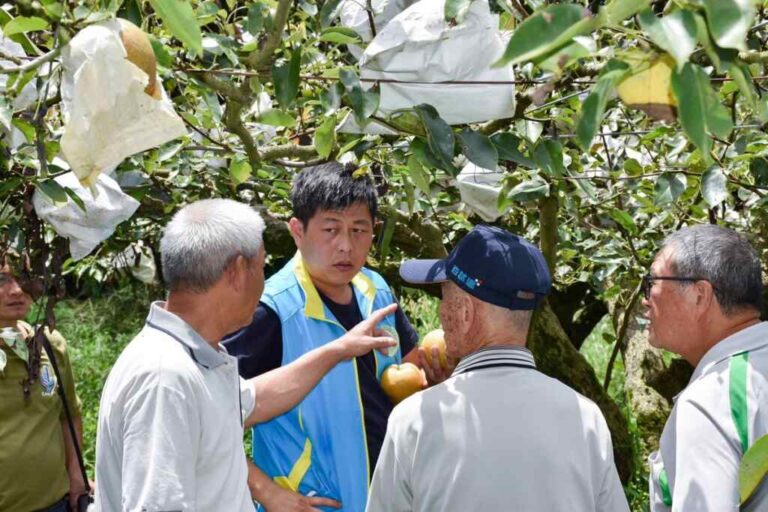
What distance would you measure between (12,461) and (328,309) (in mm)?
1516

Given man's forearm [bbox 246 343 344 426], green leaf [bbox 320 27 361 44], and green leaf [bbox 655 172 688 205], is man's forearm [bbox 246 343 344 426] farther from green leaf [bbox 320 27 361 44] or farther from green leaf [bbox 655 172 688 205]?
green leaf [bbox 655 172 688 205]

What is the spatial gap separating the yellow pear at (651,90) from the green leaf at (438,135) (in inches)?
24.2

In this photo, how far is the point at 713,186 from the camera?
251 centimetres

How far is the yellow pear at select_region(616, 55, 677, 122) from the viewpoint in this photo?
4.11 feet

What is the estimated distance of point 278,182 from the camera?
375 centimetres

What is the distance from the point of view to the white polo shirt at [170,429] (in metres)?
1.96

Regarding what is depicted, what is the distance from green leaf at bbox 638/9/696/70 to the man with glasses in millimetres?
1213

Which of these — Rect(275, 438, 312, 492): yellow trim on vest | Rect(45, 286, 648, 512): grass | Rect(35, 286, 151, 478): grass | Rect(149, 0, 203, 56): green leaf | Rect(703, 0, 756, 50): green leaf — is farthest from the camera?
Rect(35, 286, 151, 478): grass

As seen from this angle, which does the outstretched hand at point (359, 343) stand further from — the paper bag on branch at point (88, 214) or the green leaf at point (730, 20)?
the green leaf at point (730, 20)

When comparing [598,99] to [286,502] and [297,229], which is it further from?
[297,229]

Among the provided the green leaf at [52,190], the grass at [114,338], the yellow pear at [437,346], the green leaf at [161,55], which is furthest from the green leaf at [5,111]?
the grass at [114,338]

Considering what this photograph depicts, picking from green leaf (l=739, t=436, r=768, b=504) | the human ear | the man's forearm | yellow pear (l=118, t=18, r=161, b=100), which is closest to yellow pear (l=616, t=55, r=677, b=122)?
green leaf (l=739, t=436, r=768, b=504)

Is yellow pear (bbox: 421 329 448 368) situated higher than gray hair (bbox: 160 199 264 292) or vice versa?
gray hair (bbox: 160 199 264 292)

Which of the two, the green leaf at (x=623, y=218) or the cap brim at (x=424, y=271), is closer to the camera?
the cap brim at (x=424, y=271)
